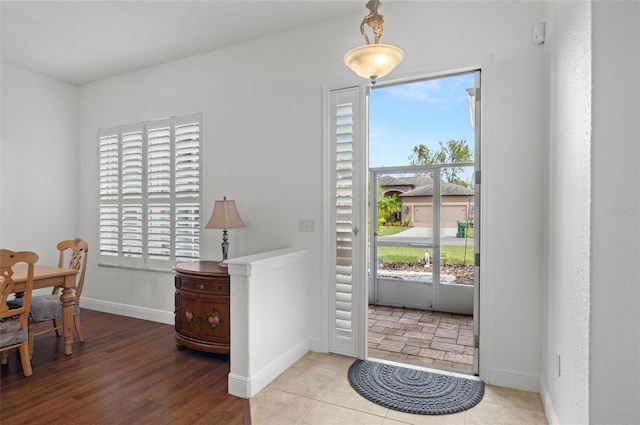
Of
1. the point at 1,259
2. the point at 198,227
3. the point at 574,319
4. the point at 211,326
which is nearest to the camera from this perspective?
the point at 574,319

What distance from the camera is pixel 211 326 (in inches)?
121

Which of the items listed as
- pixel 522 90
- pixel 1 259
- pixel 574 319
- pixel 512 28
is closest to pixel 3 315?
pixel 1 259

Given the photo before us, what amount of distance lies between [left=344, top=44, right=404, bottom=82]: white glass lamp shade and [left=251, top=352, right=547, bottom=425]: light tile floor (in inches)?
84.6

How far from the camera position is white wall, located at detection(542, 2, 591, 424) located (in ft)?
4.86

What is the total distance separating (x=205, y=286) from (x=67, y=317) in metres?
1.35

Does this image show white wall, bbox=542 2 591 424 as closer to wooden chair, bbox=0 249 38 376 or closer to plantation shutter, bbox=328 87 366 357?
plantation shutter, bbox=328 87 366 357

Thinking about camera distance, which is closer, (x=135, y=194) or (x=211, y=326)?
(x=211, y=326)

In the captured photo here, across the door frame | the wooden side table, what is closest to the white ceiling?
the door frame

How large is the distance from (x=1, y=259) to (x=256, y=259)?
1.82 metres

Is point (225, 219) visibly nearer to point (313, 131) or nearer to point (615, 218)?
point (313, 131)

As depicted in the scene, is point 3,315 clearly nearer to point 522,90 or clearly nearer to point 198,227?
point 198,227

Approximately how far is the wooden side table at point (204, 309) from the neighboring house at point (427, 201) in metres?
2.94

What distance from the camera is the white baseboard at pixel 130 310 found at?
417 cm

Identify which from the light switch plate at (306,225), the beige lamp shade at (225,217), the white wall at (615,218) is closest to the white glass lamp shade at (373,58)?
the white wall at (615,218)
